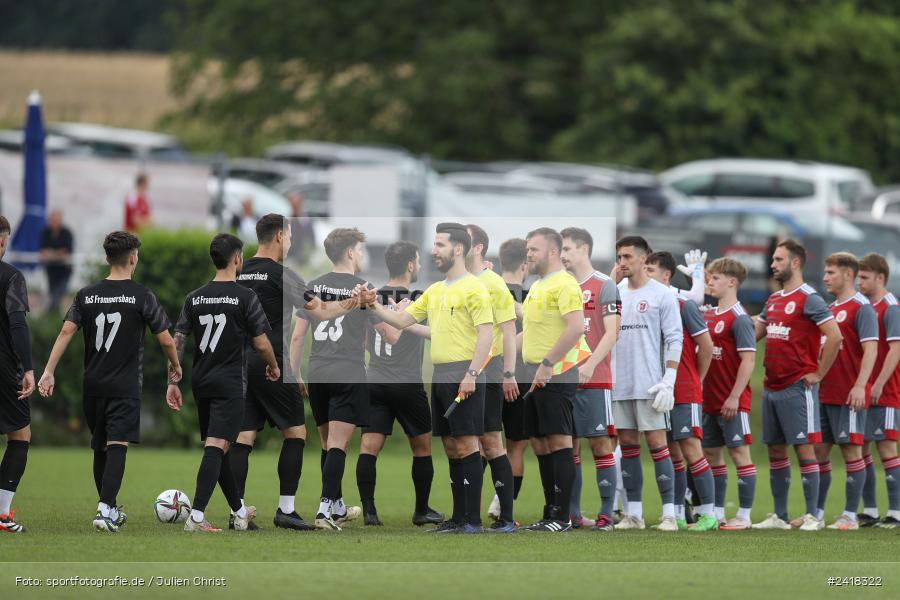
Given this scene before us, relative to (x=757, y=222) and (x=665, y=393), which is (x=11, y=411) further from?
(x=757, y=222)

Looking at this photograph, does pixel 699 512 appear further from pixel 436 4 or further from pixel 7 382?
pixel 436 4

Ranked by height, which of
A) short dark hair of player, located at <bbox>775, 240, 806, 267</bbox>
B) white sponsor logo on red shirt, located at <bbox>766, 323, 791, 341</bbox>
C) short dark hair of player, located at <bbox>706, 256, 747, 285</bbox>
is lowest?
white sponsor logo on red shirt, located at <bbox>766, 323, 791, 341</bbox>

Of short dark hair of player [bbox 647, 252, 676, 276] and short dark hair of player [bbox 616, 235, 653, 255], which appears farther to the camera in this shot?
short dark hair of player [bbox 647, 252, 676, 276]

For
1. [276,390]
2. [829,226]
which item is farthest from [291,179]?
[276,390]

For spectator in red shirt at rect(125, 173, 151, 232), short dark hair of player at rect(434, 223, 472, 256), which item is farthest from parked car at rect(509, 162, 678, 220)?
short dark hair of player at rect(434, 223, 472, 256)

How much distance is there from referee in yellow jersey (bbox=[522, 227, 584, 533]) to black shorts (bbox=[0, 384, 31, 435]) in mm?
3805

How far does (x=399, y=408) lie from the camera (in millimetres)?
11203

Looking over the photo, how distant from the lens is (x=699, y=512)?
12.0m

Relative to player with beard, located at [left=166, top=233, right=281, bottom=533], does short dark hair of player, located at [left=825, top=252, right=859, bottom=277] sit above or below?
above

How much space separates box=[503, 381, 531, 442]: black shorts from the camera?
11492 mm

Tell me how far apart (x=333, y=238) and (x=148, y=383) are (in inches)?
336

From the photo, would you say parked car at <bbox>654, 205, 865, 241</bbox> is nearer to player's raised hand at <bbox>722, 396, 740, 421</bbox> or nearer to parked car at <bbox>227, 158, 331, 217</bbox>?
parked car at <bbox>227, 158, 331, 217</bbox>

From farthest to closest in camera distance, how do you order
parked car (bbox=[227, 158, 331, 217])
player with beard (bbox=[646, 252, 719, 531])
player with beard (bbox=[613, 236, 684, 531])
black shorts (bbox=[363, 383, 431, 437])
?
parked car (bbox=[227, 158, 331, 217])
player with beard (bbox=[646, 252, 719, 531])
player with beard (bbox=[613, 236, 684, 531])
black shorts (bbox=[363, 383, 431, 437])

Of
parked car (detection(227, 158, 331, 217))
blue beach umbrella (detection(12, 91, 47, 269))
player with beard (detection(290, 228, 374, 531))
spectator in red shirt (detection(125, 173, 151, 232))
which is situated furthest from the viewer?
parked car (detection(227, 158, 331, 217))
